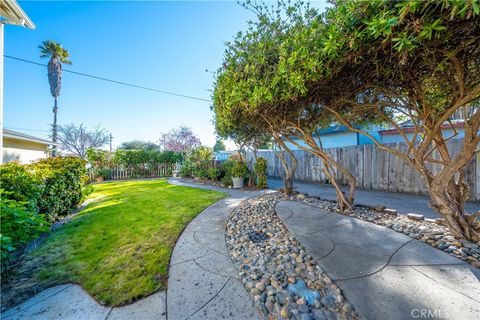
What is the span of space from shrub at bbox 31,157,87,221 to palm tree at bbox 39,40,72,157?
44.1ft

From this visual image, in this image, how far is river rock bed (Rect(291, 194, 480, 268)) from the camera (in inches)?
94.6

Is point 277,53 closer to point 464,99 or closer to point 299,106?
point 299,106

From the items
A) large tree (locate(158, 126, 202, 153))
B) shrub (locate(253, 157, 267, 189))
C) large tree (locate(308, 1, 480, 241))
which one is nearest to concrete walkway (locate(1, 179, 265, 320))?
large tree (locate(308, 1, 480, 241))

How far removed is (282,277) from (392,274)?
1196 millimetres

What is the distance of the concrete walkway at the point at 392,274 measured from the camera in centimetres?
157

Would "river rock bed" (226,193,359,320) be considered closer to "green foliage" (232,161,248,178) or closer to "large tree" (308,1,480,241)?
"large tree" (308,1,480,241)

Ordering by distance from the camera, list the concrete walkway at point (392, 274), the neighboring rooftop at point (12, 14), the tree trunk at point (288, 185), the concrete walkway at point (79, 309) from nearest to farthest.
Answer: the concrete walkway at point (392, 274) < the concrete walkway at point (79, 309) < the neighboring rooftop at point (12, 14) < the tree trunk at point (288, 185)

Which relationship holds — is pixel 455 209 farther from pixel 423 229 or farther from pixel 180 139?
pixel 180 139

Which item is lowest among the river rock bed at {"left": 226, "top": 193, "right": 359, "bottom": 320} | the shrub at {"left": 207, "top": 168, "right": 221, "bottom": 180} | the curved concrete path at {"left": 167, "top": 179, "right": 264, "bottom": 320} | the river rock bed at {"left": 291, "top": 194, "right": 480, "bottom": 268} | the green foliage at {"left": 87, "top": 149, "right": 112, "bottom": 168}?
the curved concrete path at {"left": 167, "top": 179, "right": 264, "bottom": 320}

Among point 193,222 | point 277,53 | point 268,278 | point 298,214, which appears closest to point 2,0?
point 277,53

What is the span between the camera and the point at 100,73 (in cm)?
1094

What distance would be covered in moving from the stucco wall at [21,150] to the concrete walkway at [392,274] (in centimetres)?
1182

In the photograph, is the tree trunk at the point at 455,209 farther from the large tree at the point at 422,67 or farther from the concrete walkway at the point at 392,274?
the concrete walkway at the point at 392,274

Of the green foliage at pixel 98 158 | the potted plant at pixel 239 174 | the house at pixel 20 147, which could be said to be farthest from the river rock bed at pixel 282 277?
the green foliage at pixel 98 158
